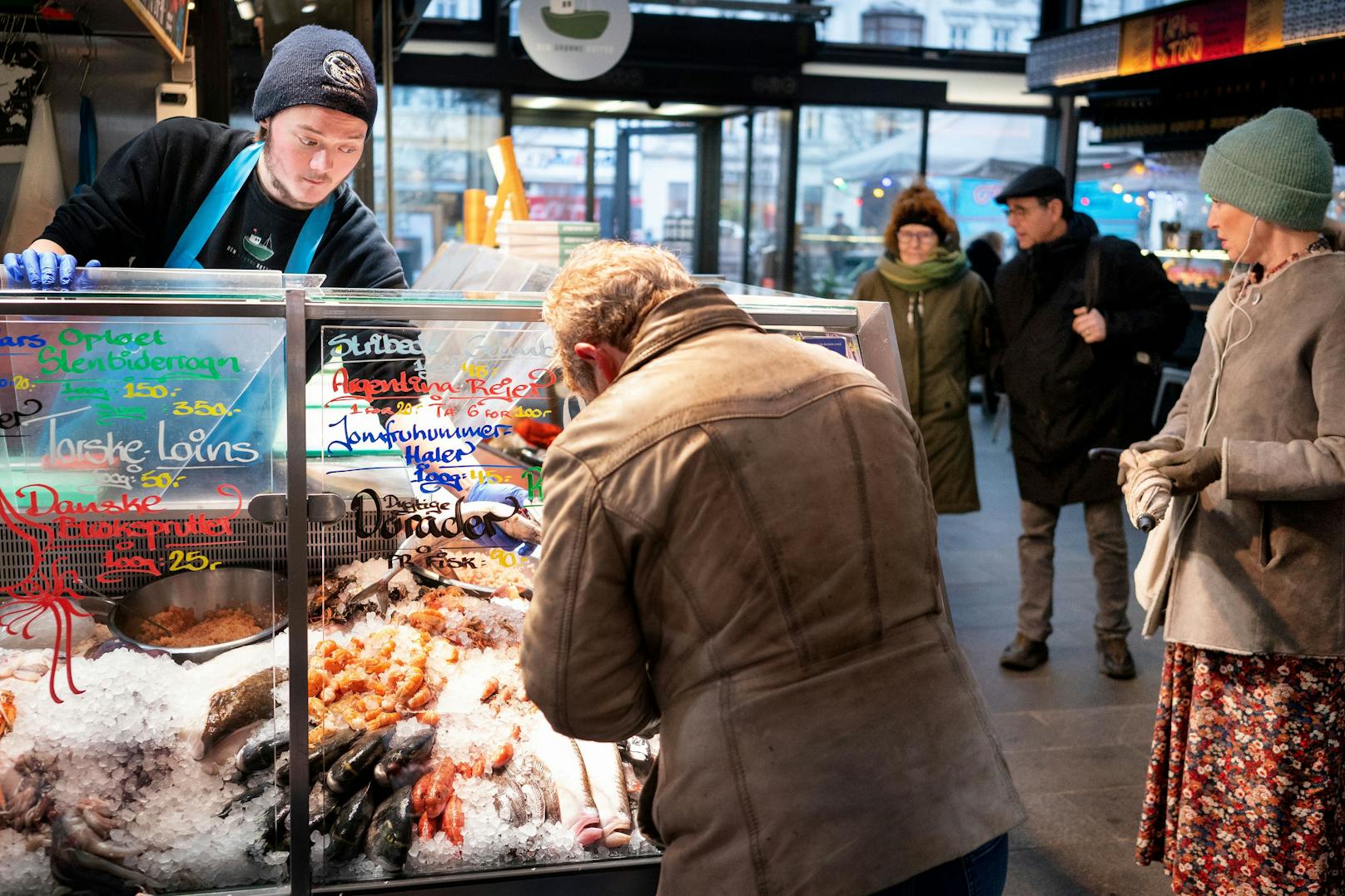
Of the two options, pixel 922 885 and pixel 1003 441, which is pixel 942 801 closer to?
pixel 922 885

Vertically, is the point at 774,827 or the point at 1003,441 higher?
the point at 774,827

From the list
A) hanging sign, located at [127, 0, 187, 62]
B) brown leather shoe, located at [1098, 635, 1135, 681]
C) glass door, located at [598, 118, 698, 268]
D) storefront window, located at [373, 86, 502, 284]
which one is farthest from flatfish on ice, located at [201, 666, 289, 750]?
glass door, located at [598, 118, 698, 268]

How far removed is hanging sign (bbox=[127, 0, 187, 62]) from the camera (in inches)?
120

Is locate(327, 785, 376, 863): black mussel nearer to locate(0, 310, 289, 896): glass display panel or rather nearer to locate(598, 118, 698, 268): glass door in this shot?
locate(0, 310, 289, 896): glass display panel

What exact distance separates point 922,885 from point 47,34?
3.45m

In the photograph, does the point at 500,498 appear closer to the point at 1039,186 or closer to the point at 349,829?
the point at 349,829

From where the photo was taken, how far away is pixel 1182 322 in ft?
15.9

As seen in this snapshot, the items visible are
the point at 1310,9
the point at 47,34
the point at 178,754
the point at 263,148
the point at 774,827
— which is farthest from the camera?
the point at 1310,9

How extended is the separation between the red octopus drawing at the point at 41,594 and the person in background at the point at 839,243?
11428 millimetres

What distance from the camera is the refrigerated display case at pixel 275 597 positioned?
196 cm

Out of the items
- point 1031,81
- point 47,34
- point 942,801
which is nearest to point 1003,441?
point 1031,81

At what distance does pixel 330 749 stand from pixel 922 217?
398cm

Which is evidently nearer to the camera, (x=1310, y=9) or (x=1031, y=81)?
(x=1310, y=9)

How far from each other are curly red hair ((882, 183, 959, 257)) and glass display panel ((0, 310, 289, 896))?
382cm
